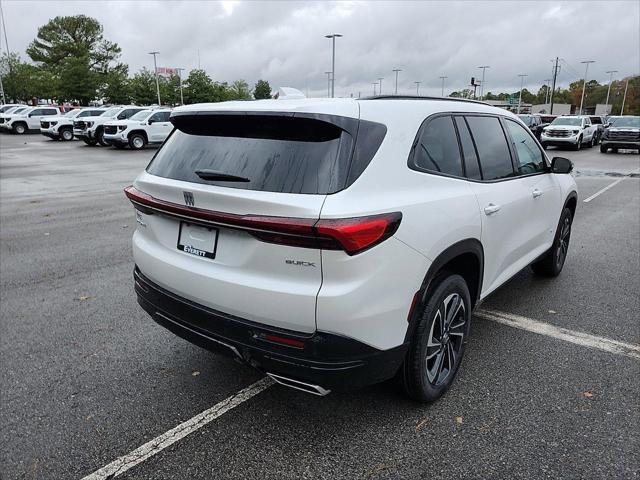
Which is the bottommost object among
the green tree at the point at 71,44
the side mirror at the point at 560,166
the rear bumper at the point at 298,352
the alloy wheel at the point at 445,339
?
the alloy wheel at the point at 445,339

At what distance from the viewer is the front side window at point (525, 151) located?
4.14 metres

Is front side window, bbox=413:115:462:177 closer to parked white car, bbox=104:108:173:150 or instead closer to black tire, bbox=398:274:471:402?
black tire, bbox=398:274:471:402

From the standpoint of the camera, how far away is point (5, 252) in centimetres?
656

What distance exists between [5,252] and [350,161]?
5976 millimetres

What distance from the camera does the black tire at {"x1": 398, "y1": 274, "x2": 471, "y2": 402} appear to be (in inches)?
111

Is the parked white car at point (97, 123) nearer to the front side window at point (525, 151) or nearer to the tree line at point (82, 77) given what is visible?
the front side window at point (525, 151)

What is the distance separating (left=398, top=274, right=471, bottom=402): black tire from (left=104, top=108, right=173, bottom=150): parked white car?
76.1 feet

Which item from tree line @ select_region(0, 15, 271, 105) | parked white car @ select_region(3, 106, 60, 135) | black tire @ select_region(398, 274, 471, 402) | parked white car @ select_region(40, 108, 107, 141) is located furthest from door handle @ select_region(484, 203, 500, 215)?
tree line @ select_region(0, 15, 271, 105)

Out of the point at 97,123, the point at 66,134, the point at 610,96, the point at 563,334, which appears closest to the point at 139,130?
the point at 97,123

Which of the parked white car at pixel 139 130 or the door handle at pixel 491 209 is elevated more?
the door handle at pixel 491 209

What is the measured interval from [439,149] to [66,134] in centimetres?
3338

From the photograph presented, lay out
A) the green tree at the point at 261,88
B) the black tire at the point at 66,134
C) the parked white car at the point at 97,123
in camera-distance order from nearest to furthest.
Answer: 1. the parked white car at the point at 97,123
2. the black tire at the point at 66,134
3. the green tree at the point at 261,88

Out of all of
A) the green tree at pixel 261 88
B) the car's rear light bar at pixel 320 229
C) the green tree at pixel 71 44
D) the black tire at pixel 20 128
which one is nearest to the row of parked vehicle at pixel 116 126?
the black tire at pixel 20 128

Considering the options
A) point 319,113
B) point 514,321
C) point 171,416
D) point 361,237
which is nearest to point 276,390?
point 171,416
